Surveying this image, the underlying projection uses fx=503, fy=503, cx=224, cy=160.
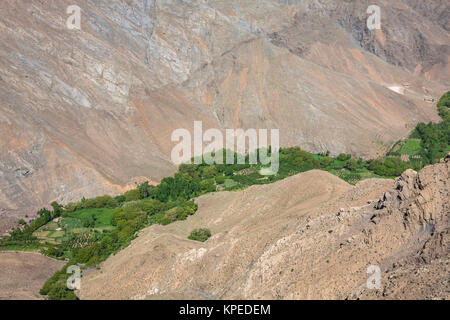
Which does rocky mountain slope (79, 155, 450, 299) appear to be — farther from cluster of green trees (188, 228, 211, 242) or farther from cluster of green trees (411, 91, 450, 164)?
cluster of green trees (411, 91, 450, 164)

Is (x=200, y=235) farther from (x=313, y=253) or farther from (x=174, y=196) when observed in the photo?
(x=174, y=196)

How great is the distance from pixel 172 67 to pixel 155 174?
16.8 meters

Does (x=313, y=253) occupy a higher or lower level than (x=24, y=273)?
higher

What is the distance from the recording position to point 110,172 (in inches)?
1801

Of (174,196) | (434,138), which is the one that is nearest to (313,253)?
(174,196)

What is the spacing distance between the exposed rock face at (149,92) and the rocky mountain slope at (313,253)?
16.5 m

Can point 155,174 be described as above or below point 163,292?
above

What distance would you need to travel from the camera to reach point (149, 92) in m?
55.2

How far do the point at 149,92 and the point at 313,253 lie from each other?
122 feet

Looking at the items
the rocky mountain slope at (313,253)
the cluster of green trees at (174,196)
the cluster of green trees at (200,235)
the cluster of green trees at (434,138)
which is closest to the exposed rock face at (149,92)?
the cluster of green trees at (434,138)

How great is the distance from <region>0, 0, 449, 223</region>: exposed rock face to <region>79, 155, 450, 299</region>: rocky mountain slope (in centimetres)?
1646

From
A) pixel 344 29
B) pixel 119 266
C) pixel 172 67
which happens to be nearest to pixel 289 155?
pixel 172 67

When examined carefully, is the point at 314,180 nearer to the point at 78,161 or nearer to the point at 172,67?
the point at 78,161

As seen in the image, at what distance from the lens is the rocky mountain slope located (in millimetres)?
19062
